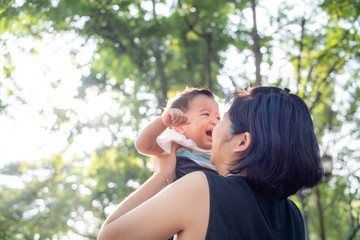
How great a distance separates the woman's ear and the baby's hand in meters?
0.51

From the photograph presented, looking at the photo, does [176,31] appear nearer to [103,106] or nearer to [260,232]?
[103,106]

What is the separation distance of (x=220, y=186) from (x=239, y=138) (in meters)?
0.34

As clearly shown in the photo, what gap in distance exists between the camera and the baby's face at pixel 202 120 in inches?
108

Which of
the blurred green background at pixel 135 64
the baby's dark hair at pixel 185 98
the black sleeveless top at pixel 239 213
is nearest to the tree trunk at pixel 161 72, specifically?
the blurred green background at pixel 135 64

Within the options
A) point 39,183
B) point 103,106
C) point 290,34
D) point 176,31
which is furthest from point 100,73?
point 39,183

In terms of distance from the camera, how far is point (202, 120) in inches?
110

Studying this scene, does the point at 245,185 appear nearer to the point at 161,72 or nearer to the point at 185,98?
the point at 185,98

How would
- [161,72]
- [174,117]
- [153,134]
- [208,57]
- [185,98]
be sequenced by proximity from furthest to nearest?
[161,72] < [208,57] < [185,98] < [153,134] < [174,117]

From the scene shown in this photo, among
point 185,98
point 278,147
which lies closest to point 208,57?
point 185,98

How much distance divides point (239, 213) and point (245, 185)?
14cm

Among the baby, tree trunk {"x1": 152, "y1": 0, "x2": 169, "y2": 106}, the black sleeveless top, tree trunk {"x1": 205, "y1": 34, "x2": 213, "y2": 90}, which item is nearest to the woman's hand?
the baby

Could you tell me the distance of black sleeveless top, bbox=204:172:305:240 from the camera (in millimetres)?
1400

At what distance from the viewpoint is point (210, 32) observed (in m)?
8.00

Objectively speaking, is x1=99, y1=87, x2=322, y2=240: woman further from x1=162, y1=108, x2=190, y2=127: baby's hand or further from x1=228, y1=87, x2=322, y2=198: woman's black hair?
x1=162, y1=108, x2=190, y2=127: baby's hand
